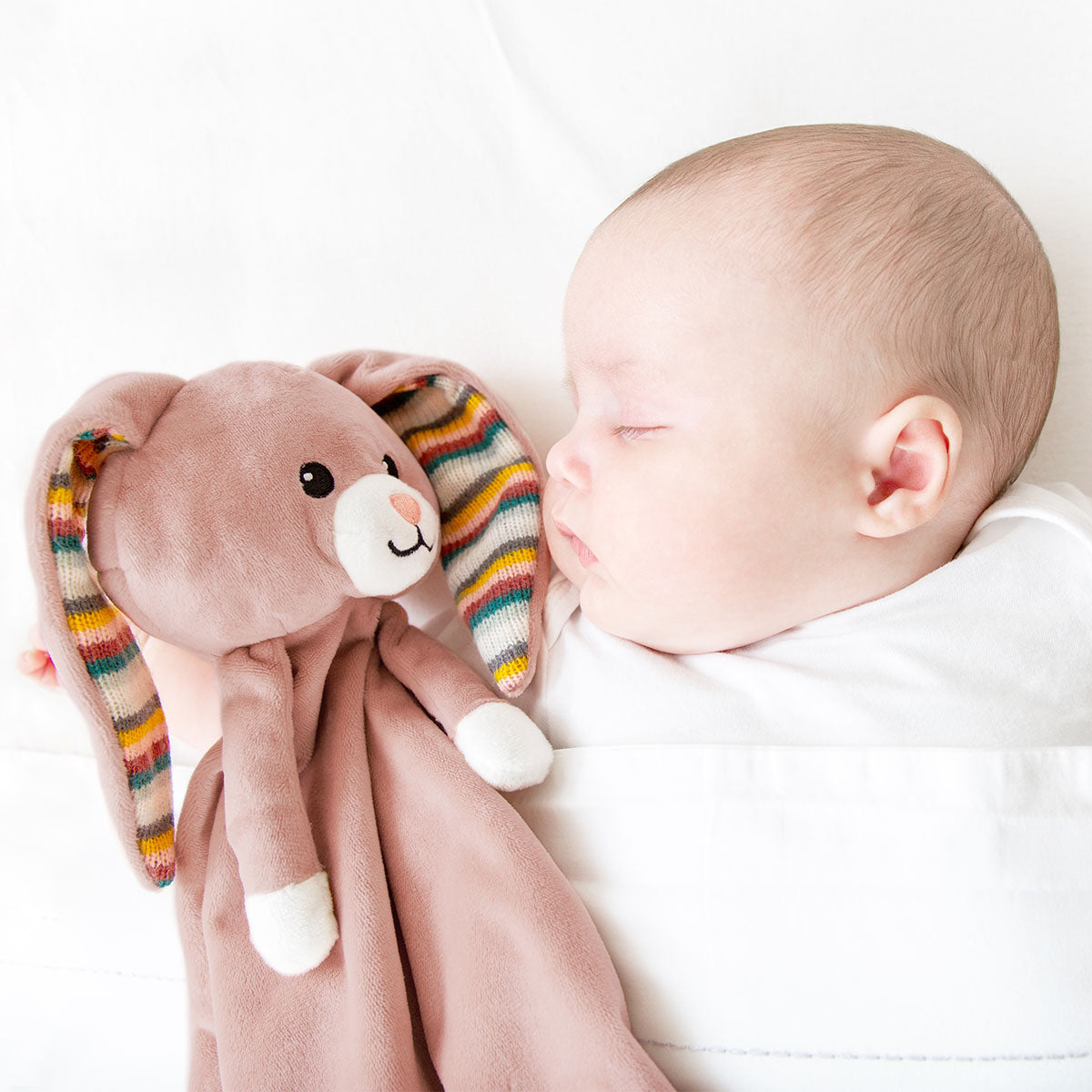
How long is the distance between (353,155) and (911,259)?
0.65 metres

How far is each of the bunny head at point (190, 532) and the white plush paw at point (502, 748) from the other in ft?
0.16

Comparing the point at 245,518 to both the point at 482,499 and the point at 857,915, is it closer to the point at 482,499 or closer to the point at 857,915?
the point at 482,499

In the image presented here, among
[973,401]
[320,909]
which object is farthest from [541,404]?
[320,909]

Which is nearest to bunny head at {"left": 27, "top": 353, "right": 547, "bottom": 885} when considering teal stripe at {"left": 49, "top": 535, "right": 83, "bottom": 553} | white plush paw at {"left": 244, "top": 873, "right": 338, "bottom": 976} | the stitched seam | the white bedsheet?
teal stripe at {"left": 49, "top": 535, "right": 83, "bottom": 553}

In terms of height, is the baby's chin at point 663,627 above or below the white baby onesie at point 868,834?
above

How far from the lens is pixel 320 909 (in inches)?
30.9

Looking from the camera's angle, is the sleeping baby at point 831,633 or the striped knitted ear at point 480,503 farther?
the striped knitted ear at point 480,503

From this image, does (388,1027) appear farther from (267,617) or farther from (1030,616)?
(1030,616)

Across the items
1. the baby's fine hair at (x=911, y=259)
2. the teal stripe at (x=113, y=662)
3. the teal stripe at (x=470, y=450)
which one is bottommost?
the teal stripe at (x=113, y=662)

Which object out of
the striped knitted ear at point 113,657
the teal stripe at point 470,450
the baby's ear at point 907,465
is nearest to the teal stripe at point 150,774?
the striped knitted ear at point 113,657

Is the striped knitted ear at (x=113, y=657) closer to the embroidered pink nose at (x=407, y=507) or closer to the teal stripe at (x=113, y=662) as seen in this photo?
the teal stripe at (x=113, y=662)

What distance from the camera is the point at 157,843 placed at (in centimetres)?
81

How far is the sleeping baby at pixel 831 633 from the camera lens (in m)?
0.77

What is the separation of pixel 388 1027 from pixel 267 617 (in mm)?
327
